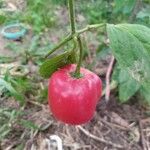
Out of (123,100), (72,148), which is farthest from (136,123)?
(72,148)

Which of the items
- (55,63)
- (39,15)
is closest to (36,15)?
(39,15)

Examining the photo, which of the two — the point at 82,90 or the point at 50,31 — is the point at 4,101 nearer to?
the point at 50,31

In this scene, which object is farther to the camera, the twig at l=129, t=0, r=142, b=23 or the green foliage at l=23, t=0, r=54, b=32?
the green foliage at l=23, t=0, r=54, b=32

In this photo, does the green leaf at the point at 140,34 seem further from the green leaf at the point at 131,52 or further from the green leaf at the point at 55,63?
the green leaf at the point at 55,63

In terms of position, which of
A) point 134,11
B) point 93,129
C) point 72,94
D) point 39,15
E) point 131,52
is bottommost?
point 93,129

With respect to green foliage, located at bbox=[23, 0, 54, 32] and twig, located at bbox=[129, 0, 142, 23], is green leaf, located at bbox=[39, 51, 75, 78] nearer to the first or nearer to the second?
twig, located at bbox=[129, 0, 142, 23]

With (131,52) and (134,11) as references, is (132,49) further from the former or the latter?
(134,11)

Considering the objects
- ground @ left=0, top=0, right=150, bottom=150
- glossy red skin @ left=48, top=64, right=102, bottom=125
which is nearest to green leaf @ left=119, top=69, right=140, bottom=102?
ground @ left=0, top=0, right=150, bottom=150
